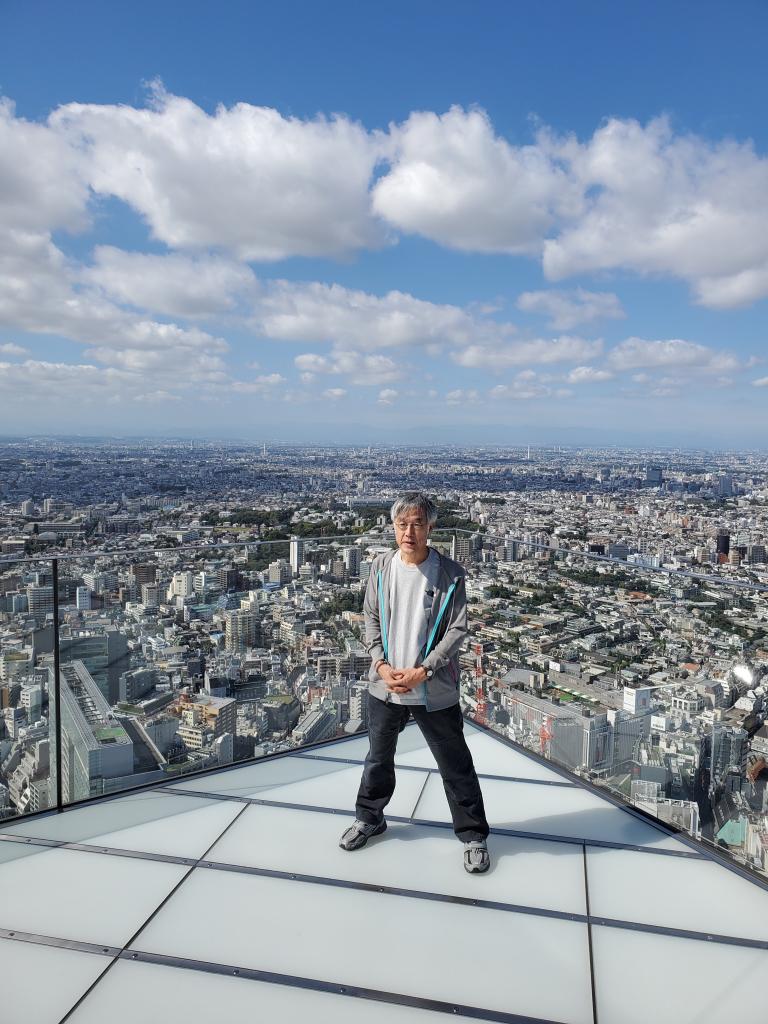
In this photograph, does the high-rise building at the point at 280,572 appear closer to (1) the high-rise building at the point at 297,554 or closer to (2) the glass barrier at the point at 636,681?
(1) the high-rise building at the point at 297,554

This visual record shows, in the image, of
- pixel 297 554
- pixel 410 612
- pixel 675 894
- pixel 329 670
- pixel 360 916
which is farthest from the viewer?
pixel 297 554

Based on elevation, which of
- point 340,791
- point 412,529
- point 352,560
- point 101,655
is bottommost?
point 340,791

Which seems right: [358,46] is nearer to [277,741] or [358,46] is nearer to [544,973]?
[277,741]

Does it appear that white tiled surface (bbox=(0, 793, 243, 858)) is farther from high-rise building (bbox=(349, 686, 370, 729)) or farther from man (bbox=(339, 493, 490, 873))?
high-rise building (bbox=(349, 686, 370, 729))

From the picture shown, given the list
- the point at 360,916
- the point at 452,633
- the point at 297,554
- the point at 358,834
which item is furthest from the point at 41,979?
the point at 297,554

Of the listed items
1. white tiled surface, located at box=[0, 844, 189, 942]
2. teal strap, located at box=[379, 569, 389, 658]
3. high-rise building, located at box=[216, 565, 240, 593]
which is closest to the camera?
white tiled surface, located at box=[0, 844, 189, 942]

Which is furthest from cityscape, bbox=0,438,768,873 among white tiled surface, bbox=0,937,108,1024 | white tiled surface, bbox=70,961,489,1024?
white tiled surface, bbox=70,961,489,1024

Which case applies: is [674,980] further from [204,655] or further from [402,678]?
[204,655]
